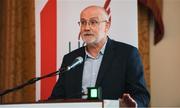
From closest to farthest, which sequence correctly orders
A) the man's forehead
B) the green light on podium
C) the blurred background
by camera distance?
the green light on podium, the man's forehead, the blurred background

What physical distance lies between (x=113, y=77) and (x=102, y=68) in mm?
109

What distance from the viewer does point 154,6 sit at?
10.9 ft

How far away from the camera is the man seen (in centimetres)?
255

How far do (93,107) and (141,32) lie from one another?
188 cm

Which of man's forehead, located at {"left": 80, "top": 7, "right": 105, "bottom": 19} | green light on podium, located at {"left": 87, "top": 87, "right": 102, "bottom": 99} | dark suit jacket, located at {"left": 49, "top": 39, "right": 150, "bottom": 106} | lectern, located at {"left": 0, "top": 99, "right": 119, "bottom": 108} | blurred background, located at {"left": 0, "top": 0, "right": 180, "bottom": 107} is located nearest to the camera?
lectern, located at {"left": 0, "top": 99, "right": 119, "bottom": 108}

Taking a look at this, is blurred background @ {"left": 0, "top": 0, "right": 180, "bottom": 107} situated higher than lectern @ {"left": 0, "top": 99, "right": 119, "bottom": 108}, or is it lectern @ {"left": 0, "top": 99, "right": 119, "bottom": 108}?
blurred background @ {"left": 0, "top": 0, "right": 180, "bottom": 107}

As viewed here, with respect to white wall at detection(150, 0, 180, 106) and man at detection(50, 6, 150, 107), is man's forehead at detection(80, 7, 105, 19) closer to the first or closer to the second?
man at detection(50, 6, 150, 107)

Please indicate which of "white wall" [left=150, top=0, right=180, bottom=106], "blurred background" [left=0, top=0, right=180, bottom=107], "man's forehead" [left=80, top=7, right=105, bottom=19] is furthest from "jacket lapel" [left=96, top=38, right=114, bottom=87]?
"white wall" [left=150, top=0, right=180, bottom=106]

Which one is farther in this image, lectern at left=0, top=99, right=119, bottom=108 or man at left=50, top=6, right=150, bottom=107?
man at left=50, top=6, right=150, bottom=107

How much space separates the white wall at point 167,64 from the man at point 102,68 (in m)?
0.61

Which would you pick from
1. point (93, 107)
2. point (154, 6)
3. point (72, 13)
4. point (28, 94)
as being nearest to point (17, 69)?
point (28, 94)

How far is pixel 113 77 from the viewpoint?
102 inches

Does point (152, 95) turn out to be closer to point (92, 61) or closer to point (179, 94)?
point (179, 94)

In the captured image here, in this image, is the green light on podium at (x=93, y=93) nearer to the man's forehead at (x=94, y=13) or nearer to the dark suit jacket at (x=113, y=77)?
the dark suit jacket at (x=113, y=77)
